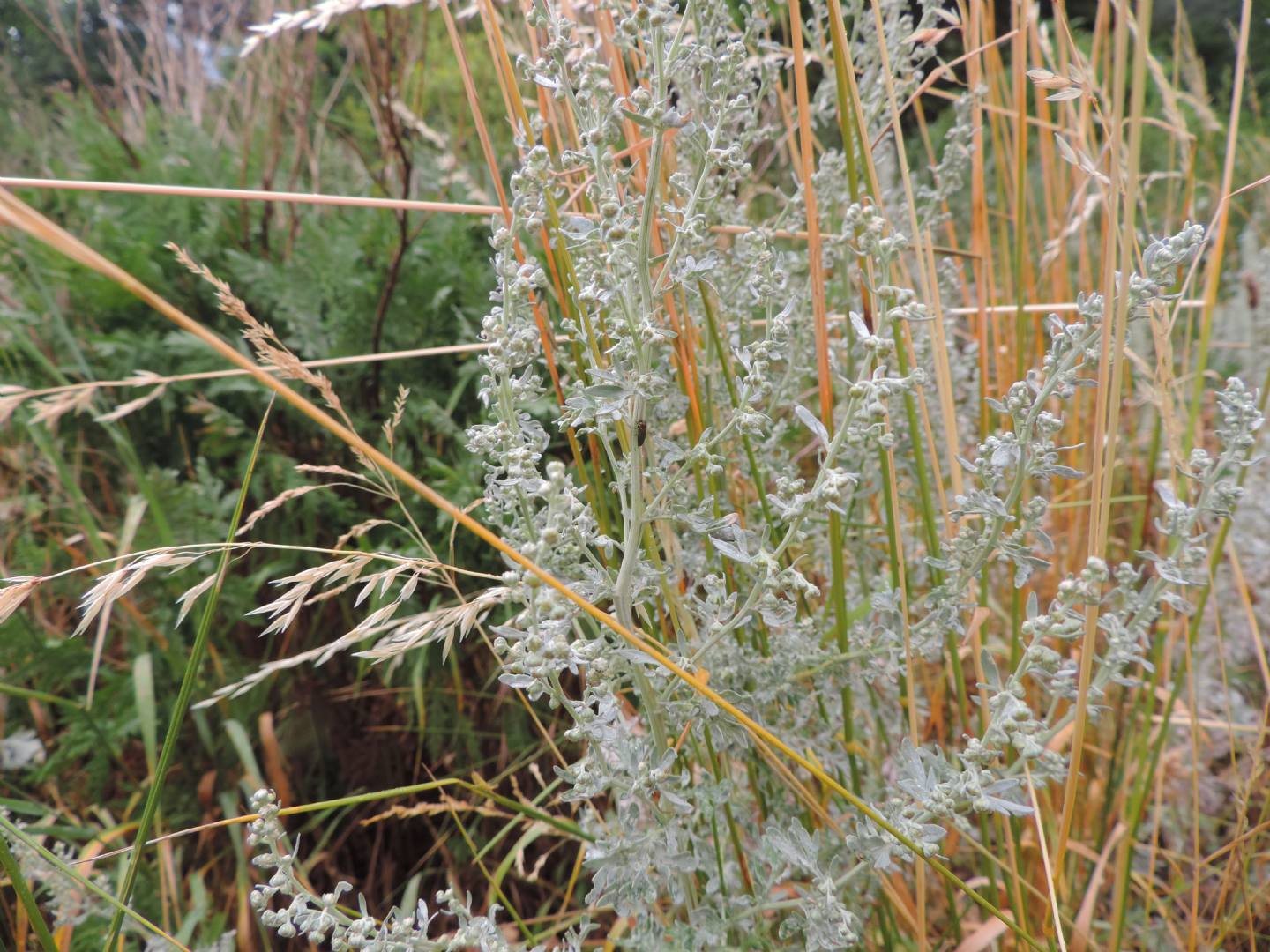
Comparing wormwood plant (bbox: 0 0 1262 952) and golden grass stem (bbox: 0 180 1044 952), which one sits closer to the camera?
golden grass stem (bbox: 0 180 1044 952)

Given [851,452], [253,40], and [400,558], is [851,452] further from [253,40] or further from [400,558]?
[253,40]

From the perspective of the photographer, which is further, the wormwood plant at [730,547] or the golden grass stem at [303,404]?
the wormwood plant at [730,547]

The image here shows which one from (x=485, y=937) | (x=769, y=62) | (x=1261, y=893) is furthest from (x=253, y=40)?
(x=1261, y=893)

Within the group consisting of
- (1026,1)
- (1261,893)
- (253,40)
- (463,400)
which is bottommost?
(1261,893)

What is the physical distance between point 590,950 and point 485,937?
2.07ft

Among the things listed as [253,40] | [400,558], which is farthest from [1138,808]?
[253,40]

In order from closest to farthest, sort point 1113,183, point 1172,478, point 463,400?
point 1113,183, point 1172,478, point 463,400

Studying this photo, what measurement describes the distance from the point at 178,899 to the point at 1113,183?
1.82 meters

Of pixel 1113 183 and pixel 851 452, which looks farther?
pixel 851 452

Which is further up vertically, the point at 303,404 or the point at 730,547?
the point at 303,404

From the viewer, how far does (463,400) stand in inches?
81.0

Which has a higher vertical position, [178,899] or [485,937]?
[485,937]

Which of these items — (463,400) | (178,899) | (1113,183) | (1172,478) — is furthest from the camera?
(463,400)

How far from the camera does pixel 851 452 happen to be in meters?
1.23
